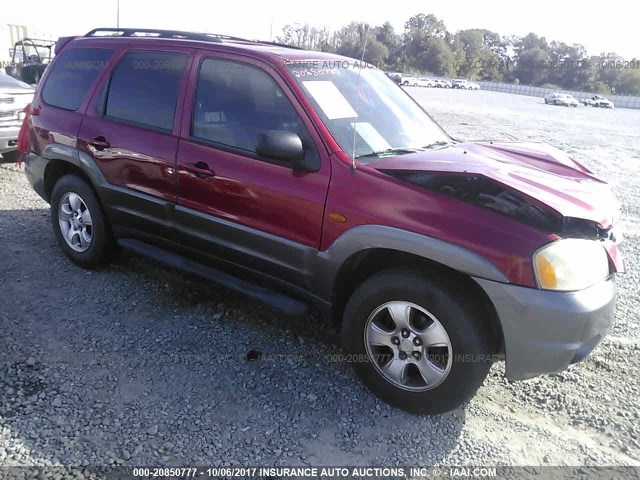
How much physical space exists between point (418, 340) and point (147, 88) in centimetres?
276

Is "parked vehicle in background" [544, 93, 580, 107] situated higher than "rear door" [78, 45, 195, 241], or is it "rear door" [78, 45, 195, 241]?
"rear door" [78, 45, 195, 241]

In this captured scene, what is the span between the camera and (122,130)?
4.16 meters

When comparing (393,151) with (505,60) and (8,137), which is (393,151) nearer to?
(8,137)

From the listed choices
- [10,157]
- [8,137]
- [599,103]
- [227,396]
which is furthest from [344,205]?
[599,103]

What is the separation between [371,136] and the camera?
3469 mm

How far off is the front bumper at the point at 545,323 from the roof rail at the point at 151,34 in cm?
281

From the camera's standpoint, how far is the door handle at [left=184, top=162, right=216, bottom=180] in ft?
11.9

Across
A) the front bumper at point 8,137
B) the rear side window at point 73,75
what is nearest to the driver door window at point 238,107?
the rear side window at point 73,75

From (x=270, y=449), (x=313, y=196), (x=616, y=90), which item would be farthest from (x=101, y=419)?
(x=616, y=90)

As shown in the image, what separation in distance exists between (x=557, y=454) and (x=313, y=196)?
1.92m

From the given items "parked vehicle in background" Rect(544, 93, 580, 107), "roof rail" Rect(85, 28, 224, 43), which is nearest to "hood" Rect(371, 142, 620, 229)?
"roof rail" Rect(85, 28, 224, 43)

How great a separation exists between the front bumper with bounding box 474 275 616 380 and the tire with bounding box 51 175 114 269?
3.22m

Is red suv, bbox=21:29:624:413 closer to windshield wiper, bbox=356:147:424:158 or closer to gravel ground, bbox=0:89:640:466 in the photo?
windshield wiper, bbox=356:147:424:158

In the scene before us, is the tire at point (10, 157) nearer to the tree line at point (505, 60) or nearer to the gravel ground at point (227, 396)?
the gravel ground at point (227, 396)
